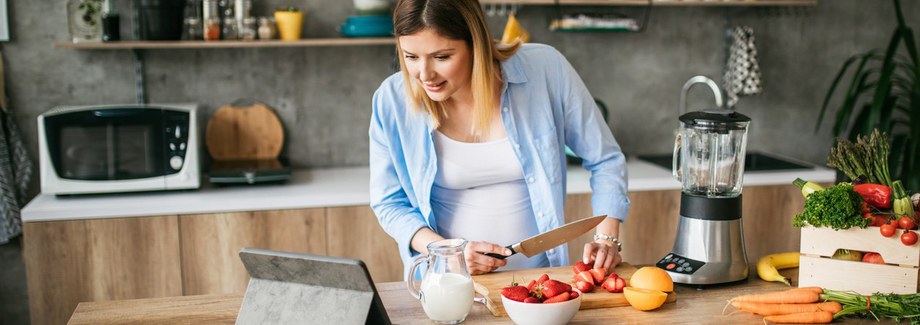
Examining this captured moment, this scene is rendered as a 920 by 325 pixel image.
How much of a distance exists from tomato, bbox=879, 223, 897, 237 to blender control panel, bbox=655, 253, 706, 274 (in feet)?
1.27

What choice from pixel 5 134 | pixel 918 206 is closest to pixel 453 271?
pixel 918 206

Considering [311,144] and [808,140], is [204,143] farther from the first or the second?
[808,140]

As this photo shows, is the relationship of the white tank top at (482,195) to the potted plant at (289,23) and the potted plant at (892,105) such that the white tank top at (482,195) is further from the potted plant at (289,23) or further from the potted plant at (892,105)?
the potted plant at (892,105)

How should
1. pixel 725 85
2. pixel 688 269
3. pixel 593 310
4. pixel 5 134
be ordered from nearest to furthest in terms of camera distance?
pixel 593 310 → pixel 688 269 → pixel 5 134 → pixel 725 85

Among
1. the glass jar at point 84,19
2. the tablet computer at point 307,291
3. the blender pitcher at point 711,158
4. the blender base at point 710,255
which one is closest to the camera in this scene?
the tablet computer at point 307,291

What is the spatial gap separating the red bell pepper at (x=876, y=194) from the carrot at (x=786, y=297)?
0.81ft

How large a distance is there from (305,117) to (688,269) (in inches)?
90.6

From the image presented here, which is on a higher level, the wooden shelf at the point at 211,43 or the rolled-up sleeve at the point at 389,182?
the wooden shelf at the point at 211,43

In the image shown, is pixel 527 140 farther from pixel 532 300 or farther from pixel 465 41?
pixel 532 300

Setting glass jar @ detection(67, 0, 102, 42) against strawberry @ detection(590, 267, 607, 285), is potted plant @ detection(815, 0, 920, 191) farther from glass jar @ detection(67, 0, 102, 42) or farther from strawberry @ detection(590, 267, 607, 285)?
glass jar @ detection(67, 0, 102, 42)

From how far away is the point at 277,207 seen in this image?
327cm

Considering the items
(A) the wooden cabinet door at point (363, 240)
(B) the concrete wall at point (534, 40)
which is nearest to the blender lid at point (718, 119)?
(A) the wooden cabinet door at point (363, 240)

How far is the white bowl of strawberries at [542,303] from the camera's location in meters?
1.66

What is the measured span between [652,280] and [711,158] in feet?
1.47
